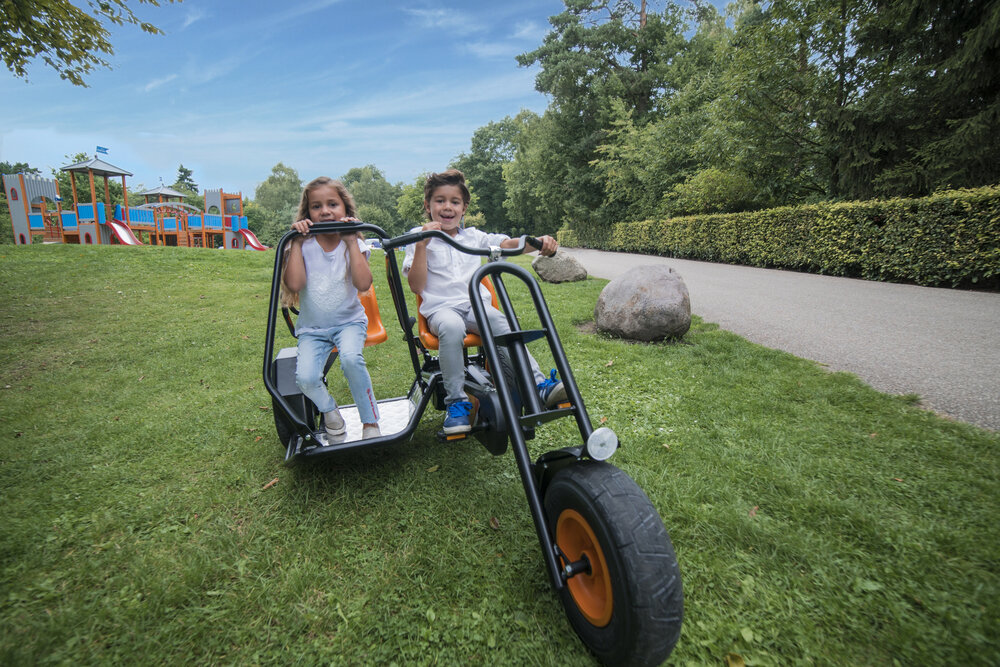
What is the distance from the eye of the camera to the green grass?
1.58m

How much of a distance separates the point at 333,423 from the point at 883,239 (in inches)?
399

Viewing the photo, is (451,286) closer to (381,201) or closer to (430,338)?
(430,338)

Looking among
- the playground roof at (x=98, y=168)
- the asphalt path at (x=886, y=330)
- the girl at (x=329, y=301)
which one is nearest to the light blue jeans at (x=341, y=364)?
the girl at (x=329, y=301)

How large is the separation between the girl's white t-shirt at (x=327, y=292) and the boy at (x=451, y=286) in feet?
1.14

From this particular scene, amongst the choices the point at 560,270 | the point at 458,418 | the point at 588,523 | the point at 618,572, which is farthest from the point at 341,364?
the point at 560,270

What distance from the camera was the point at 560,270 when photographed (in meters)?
9.90

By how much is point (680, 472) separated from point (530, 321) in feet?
12.5

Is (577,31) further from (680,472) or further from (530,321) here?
(680,472)

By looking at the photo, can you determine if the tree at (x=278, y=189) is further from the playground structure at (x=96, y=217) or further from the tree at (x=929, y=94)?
the tree at (x=929, y=94)

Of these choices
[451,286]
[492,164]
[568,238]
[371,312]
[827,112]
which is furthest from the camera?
[492,164]

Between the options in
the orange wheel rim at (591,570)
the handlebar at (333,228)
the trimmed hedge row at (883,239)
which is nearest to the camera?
the orange wheel rim at (591,570)

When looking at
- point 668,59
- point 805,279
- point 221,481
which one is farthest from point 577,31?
point 221,481

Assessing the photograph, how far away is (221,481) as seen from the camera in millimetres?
2600

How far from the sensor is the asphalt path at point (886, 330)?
11.9ft
